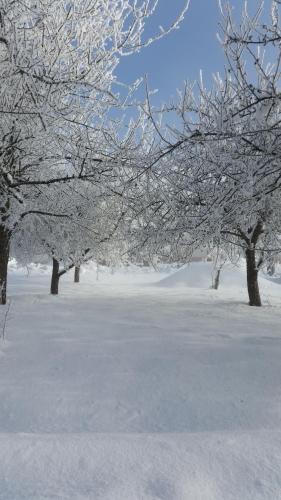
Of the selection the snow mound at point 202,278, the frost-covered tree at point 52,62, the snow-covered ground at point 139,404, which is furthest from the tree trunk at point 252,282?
the snow mound at point 202,278

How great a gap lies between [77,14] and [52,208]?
532cm

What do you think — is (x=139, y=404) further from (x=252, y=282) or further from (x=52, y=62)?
(x=252, y=282)

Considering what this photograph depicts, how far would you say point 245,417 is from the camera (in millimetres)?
3654

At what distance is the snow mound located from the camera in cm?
2583

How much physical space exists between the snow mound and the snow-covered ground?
641 inches

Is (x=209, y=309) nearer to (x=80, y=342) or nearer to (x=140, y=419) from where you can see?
(x=80, y=342)

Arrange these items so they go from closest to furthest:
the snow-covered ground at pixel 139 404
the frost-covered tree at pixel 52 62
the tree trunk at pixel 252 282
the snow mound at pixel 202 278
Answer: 1. the snow-covered ground at pixel 139 404
2. the frost-covered tree at pixel 52 62
3. the tree trunk at pixel 252 282
4. the snow mound at pixel 202 278

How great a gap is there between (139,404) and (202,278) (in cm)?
2314

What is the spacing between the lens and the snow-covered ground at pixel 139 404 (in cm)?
184

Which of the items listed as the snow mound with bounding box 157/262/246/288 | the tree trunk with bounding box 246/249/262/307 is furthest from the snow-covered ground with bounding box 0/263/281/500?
the snow mound with bounding box 157/262/246/288

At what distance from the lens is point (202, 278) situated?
87.5ft

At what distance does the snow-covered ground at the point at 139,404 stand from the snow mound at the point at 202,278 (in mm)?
16290

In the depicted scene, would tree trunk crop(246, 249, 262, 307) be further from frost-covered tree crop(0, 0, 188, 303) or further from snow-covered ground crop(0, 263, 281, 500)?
frost-covered tree crop(0, 0, 188, 303)

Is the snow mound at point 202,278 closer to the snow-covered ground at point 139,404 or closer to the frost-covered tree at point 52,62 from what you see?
the snow-covered ground at point 139,404
